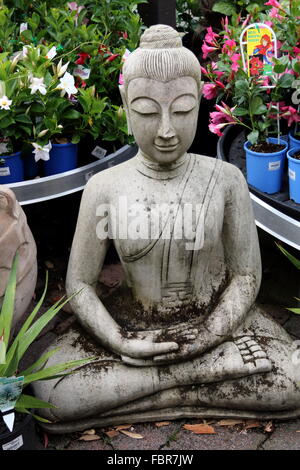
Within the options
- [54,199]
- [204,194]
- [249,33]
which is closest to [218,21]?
[249,33]

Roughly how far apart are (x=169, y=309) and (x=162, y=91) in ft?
3.27

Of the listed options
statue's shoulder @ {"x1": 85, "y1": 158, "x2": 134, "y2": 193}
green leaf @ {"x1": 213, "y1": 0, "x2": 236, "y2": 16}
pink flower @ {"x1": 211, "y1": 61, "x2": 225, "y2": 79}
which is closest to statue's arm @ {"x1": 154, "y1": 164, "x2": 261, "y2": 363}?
statue's shoulder @ {"x1": 85, "y1": 158, "x2": 134, "y2": 193}

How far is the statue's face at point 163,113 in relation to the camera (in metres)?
2.60

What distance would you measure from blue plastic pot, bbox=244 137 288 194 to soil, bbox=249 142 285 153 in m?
0.03

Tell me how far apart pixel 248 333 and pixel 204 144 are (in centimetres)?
265

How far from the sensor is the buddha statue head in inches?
102

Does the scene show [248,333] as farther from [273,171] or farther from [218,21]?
[218,21]

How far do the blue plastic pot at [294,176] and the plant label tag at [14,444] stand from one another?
1776 mm

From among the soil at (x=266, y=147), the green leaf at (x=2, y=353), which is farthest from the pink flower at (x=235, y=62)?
the green leaf at (x=2, y=353)

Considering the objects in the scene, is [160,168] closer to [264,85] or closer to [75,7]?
[264,85]

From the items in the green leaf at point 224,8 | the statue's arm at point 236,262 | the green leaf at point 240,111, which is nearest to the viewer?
the statue's arm at point 236,262

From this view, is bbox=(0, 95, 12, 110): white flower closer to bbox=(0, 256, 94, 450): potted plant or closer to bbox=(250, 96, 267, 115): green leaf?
bbox=(0, 256, 94, 450): potted plant

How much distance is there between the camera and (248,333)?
119 inches

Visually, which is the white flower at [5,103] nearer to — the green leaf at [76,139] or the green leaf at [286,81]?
the green leaf at [76,139]
